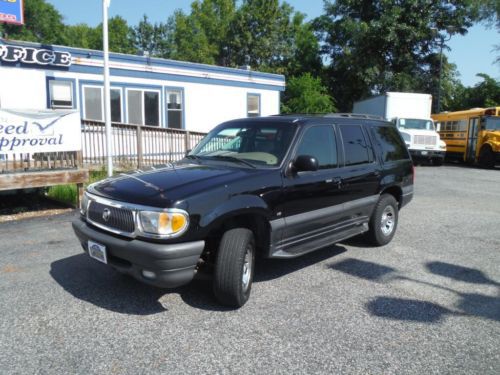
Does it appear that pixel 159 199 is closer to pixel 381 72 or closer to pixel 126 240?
pixel 126 240

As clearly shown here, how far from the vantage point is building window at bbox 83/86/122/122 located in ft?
44.5

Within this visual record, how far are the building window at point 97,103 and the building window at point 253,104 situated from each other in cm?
586

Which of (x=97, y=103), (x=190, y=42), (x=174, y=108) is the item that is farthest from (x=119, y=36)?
(x=97, y=103)

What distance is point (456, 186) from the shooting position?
13.1 metres

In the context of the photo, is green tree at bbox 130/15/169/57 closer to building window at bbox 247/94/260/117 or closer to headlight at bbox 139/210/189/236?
building window at bbox 247/94/260/117

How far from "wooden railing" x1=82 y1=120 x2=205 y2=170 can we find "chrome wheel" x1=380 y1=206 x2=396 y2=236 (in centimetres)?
721

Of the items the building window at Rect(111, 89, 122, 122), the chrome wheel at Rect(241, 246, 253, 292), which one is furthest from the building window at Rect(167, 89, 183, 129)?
the chrome wheel at Rect(241, 246, 253, 292)

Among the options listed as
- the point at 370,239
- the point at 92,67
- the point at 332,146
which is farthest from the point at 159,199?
the point at 92,67

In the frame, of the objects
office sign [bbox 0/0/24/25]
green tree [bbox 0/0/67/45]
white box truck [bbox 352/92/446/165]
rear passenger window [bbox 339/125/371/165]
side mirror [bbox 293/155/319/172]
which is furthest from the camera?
green tree [bbox 0/0/67/45]

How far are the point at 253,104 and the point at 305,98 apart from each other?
899 centimetres

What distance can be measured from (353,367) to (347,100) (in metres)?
32.3

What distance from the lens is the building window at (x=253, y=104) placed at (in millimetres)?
18455

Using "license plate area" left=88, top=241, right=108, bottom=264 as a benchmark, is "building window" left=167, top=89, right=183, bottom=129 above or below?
above

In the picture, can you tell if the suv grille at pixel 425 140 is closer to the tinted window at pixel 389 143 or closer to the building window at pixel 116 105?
the building window at pixel 116 105
